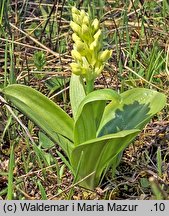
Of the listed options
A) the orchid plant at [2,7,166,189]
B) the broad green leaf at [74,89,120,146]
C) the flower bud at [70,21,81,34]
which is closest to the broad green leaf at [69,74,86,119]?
the orchid plant at [2,7,166,189]

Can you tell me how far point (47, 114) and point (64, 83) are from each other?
50 centimetres

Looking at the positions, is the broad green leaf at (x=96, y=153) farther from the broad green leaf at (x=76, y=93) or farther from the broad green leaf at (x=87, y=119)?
the broad green leaf at (x=76, y=93)

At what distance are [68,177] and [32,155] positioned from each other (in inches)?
6.1

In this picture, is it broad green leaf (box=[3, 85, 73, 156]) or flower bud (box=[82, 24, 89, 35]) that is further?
broad green leaf (box=[3, 85, 73, 156])

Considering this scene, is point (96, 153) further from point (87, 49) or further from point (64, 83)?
point (64, 83)

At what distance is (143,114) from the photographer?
5.50 ft

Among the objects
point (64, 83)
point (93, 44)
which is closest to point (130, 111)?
point (93, 44)

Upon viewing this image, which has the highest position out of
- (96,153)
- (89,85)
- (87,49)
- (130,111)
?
(87,49)

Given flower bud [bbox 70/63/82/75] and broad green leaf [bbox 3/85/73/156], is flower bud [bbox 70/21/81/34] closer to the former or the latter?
flower bud [bbox 70/63/82/75]

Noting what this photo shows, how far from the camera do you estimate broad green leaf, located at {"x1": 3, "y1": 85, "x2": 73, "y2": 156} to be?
1673mm

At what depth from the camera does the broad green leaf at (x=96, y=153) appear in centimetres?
155

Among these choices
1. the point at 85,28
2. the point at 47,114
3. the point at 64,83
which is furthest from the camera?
the point at 64,83

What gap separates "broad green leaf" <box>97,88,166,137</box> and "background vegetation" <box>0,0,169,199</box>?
0.14 m

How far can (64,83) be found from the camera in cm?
217
